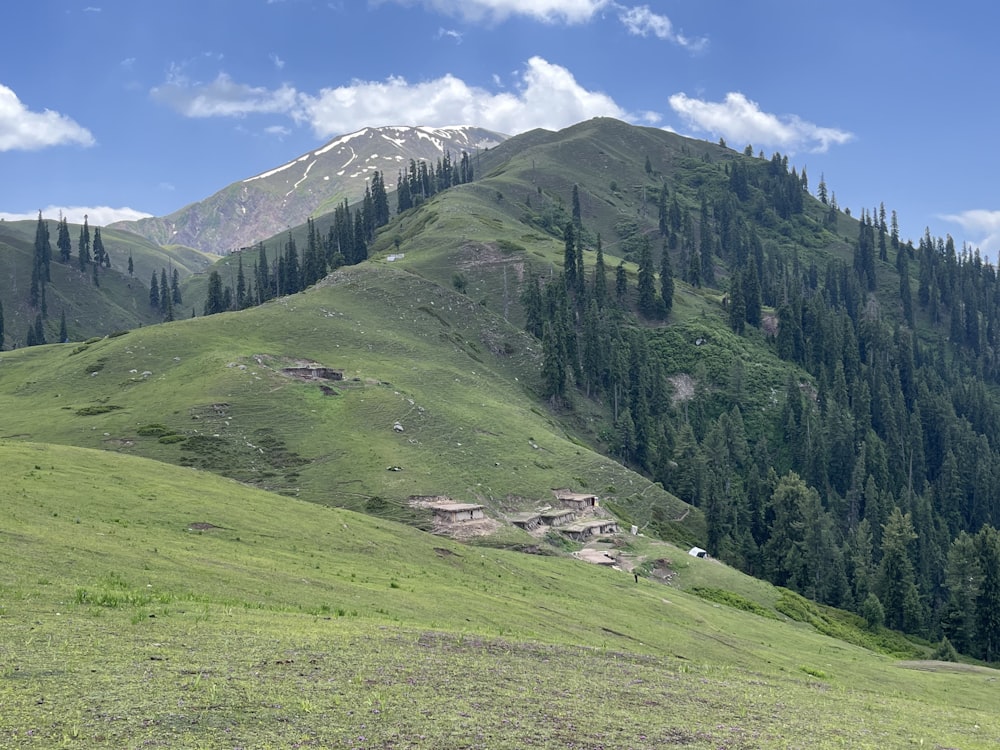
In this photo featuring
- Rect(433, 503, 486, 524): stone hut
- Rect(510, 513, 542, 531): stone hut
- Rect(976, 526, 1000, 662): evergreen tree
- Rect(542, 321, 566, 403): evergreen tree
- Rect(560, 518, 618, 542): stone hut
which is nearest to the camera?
Rect(433, 503, 486, 524): stone hut

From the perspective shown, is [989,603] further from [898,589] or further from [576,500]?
[576,500]

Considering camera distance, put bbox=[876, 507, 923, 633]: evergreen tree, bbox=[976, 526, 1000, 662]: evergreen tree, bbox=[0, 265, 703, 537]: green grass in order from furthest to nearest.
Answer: bbox=[876, 507, 923, 633]: evergreen tree, bbox=[976, 526, 1000, 662]: evergreen tree, bbox=[0, 265, 703, 537]: green grass

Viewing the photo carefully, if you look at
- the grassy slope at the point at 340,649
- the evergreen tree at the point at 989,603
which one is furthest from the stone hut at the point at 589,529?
the evergreen tree at the point at 989,603

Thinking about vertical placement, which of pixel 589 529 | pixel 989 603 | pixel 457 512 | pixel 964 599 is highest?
pixel 457 512

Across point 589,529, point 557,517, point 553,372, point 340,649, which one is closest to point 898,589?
point 589,529

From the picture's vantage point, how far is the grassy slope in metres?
21.1

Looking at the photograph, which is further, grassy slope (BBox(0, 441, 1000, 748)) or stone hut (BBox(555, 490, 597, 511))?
stone hut (BBox(555, 490, 597, 511))

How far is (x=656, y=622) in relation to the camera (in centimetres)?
5784

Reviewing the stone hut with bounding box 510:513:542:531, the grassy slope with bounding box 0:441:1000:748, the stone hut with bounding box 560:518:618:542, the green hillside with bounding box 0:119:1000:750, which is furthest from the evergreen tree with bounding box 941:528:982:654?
the stone hut with bounding box 510:513:542:531

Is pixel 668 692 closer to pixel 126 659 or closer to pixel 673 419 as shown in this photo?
pixel 126 659

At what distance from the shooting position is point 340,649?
29.0 meters

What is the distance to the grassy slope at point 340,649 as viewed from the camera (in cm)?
2112

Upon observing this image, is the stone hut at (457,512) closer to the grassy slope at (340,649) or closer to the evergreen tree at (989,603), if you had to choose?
the grassy slope at (340,649)

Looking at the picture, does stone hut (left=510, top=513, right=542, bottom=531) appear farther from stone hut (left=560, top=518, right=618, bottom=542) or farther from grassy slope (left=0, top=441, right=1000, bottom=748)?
grassy slope (left=0, top=441, right=1000, bottom=748)
